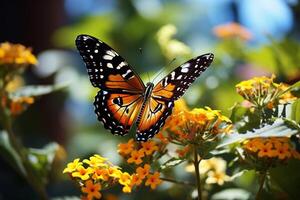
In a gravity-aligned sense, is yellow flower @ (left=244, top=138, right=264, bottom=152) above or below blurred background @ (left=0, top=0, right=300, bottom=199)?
below

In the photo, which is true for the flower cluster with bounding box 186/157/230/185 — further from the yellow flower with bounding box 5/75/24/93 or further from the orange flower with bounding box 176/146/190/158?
the yellow flower with bounding box 5/75/24/93

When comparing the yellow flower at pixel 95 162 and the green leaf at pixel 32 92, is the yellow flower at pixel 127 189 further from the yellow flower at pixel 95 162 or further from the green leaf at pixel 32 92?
the green leaf at pixel 32 92

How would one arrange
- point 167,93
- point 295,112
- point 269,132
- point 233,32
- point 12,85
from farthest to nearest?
point 233,32
point 12,85
point 167,93
point 295,112
point 269,132

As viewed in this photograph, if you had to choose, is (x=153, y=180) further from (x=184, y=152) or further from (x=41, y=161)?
(x=41, y=161)

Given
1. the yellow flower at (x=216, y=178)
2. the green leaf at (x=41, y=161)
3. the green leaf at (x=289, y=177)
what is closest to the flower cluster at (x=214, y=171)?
the yellow flower at (x=216, y=178)

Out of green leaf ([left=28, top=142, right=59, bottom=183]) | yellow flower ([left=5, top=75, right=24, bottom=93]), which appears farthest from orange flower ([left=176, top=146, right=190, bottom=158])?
yellow flower ([left=5, top=75, right=24, bottom=93])

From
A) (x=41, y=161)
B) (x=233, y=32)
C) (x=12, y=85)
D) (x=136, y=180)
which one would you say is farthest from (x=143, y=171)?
(x=233, y=32)
